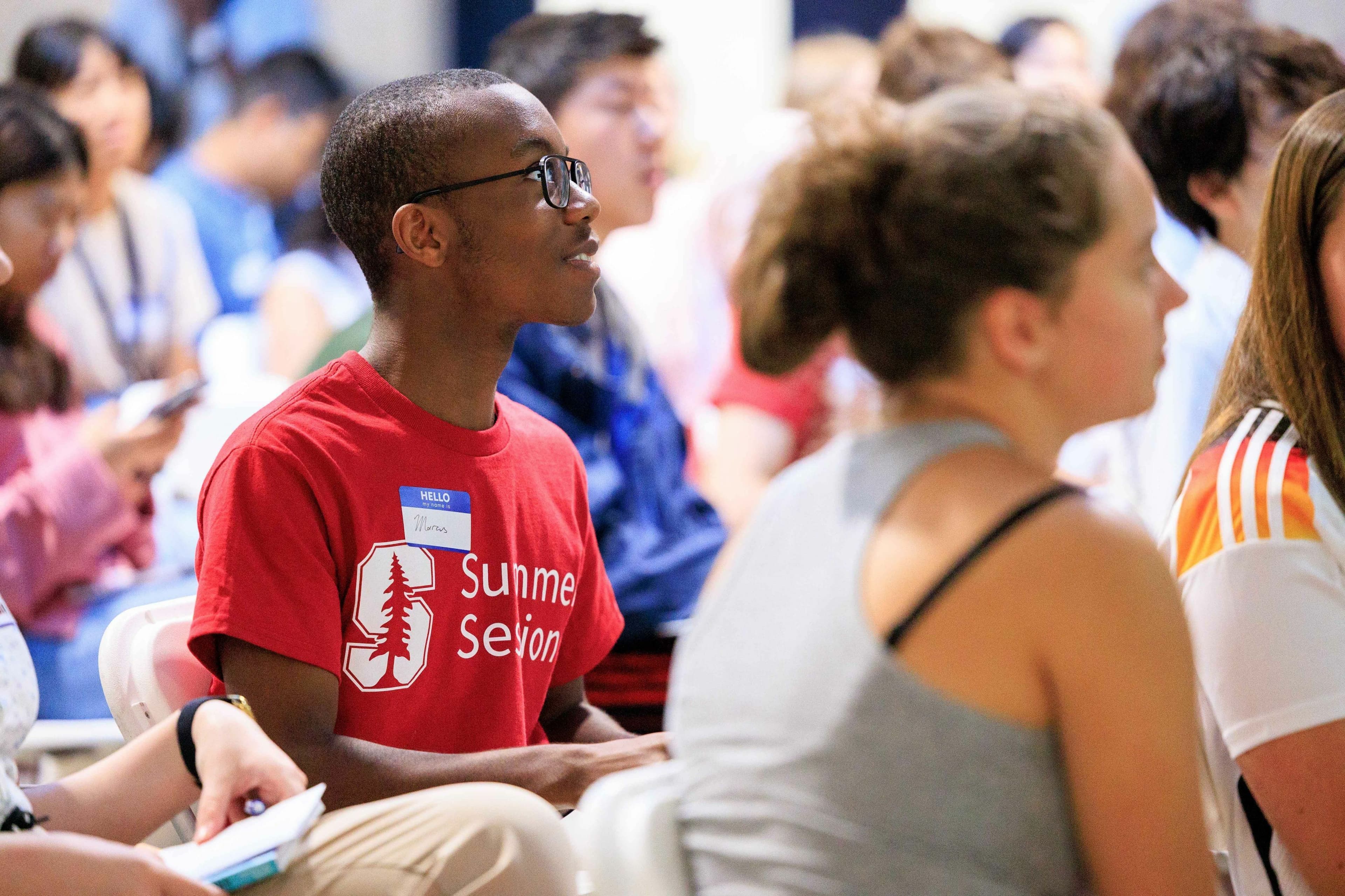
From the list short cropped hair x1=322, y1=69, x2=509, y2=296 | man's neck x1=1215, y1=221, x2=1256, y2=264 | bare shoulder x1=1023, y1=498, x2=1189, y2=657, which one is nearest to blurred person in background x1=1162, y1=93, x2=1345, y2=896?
bare shoulder x1=1023, y1=498, x2=1189, y2=657

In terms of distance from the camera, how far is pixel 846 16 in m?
7.38

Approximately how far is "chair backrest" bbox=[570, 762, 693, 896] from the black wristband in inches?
18.1

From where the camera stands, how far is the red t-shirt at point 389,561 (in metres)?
1.55

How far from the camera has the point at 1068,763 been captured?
111 centimetres

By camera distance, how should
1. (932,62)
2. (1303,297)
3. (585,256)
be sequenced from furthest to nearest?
(932,62) < (585,256) < (1303,297)

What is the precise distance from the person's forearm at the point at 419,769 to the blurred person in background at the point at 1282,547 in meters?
0.70

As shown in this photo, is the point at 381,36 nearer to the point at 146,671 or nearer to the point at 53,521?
the point at 53,521

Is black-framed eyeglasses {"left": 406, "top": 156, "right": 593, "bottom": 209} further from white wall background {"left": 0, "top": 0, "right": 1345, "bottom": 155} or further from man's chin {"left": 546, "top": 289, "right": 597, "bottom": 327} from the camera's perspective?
white wall background {"left": 0, "top": 0, "right": 1345, "bottom": 155}

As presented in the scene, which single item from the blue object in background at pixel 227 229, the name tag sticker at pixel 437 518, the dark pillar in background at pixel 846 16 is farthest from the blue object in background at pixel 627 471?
the dark pillar in background at pixel 846 16

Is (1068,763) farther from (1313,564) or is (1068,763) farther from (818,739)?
(1313,564)

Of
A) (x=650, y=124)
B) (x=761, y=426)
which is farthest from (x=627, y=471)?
(x=650, y=124)

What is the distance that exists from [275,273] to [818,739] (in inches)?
142

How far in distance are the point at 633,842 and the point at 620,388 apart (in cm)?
194

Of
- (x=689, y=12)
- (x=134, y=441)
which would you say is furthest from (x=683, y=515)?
(x=689, y=12)
